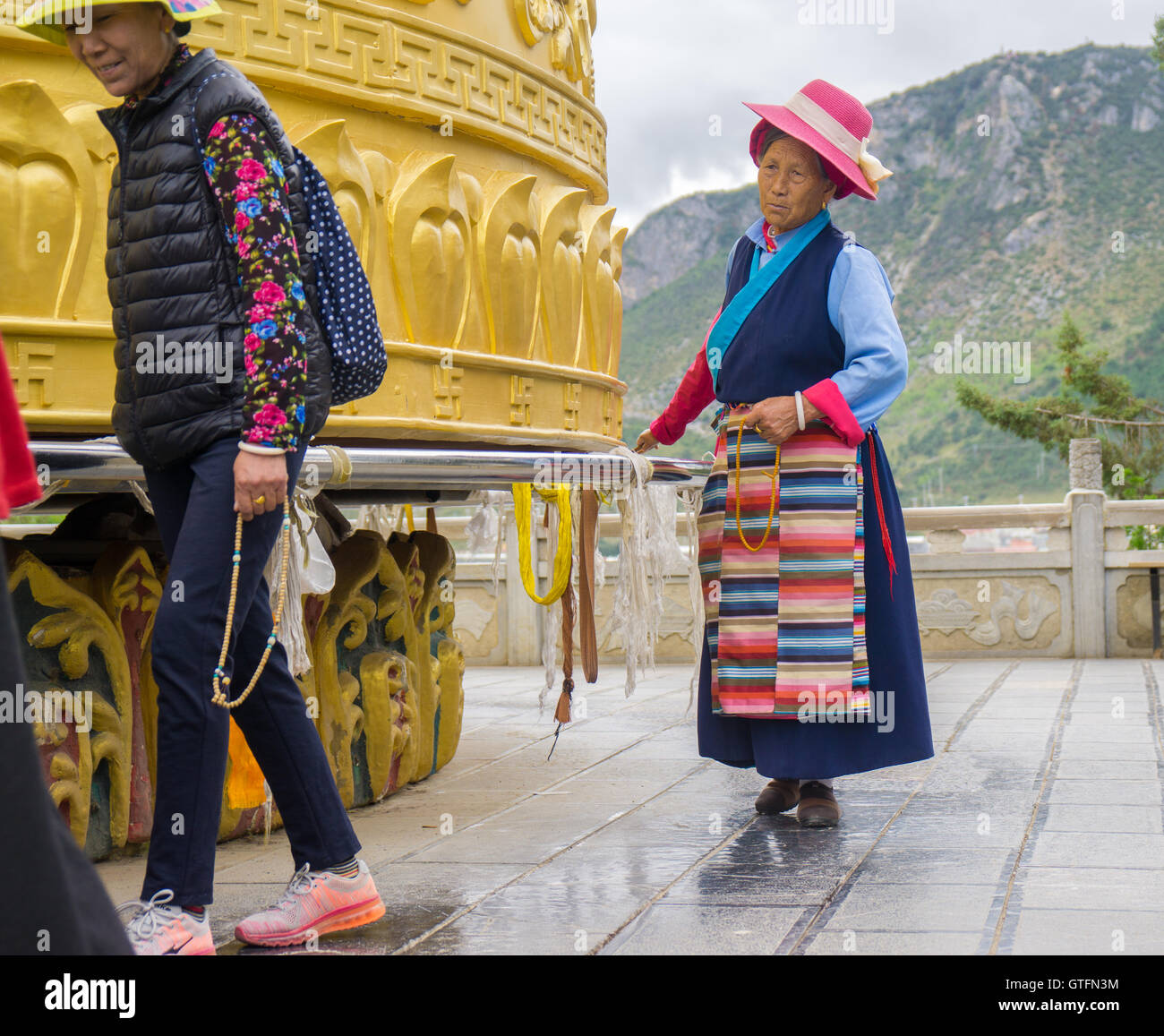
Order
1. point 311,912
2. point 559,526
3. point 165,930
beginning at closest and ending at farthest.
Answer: point 165,930 < point 311,912 < point 559,526

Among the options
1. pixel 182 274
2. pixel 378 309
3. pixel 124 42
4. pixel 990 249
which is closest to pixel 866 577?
pixel 378 309

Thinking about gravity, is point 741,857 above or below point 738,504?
below

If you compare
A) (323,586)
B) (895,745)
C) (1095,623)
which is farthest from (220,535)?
(1095,623)

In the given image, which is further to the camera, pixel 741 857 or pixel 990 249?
pixel 990 249

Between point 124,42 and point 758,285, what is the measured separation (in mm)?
1776

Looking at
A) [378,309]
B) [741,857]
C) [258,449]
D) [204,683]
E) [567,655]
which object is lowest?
[741,857]

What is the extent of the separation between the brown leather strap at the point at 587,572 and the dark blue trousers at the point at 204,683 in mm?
1819

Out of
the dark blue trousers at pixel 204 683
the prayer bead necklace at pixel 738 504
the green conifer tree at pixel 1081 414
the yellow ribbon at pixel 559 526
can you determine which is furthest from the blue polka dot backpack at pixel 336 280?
the green conifer tree at pixel 1081 414

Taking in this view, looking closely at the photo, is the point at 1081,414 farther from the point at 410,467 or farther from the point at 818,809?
the point at 410,467

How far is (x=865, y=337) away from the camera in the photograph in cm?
336

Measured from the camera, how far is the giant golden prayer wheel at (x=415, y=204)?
3125 mm

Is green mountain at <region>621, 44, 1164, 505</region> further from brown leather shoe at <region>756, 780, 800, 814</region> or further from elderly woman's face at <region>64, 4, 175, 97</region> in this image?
elderly woman's face at <region>64, 4, 175, 97</region>

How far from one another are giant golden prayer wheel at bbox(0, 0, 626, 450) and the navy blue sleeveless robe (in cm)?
78

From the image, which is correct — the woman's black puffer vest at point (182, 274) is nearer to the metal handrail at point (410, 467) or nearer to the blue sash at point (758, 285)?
the metal handrail at point (410, 467)
